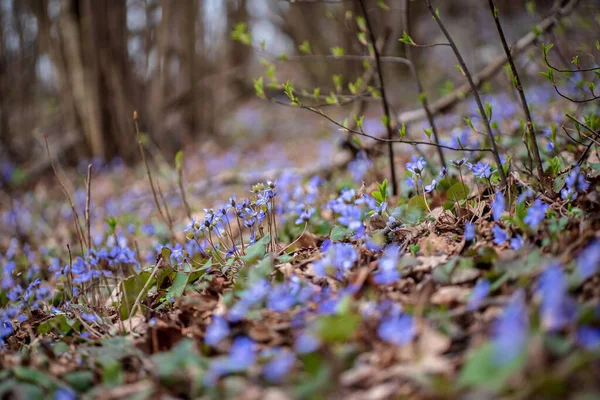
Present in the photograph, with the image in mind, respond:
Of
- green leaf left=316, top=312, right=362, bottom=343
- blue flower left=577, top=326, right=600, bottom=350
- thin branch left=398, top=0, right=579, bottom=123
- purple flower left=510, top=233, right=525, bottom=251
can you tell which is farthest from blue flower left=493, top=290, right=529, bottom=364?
thin branch left=398, top=0, right=579, bottom=123

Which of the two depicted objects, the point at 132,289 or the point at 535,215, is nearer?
the point at 535,215

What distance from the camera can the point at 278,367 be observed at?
1094mm

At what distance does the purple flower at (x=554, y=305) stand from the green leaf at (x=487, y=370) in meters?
0.13

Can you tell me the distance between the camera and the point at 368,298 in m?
1.47

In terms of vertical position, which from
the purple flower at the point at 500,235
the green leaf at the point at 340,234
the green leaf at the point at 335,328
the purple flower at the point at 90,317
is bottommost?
the green leaf at the point at 335,328

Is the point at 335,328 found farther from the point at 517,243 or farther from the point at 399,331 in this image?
the point at 517,243

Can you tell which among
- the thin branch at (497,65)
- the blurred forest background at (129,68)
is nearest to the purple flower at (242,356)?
the thin branch at (497,65)

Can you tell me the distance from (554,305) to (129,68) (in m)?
7.61

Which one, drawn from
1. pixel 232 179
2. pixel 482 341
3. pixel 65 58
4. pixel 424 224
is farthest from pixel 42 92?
pixel 482 341

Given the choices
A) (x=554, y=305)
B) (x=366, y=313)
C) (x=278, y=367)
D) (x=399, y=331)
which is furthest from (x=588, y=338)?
(x=278, y=367)

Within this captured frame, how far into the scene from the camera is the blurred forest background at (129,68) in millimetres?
7262

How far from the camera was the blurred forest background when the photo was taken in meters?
7.26

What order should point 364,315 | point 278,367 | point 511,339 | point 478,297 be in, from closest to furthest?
point 511,339, point 278,367, point 478,297, point 364,315

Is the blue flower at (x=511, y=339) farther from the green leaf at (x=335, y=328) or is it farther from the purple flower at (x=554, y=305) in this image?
the green leaf at (x=335, y=328)
